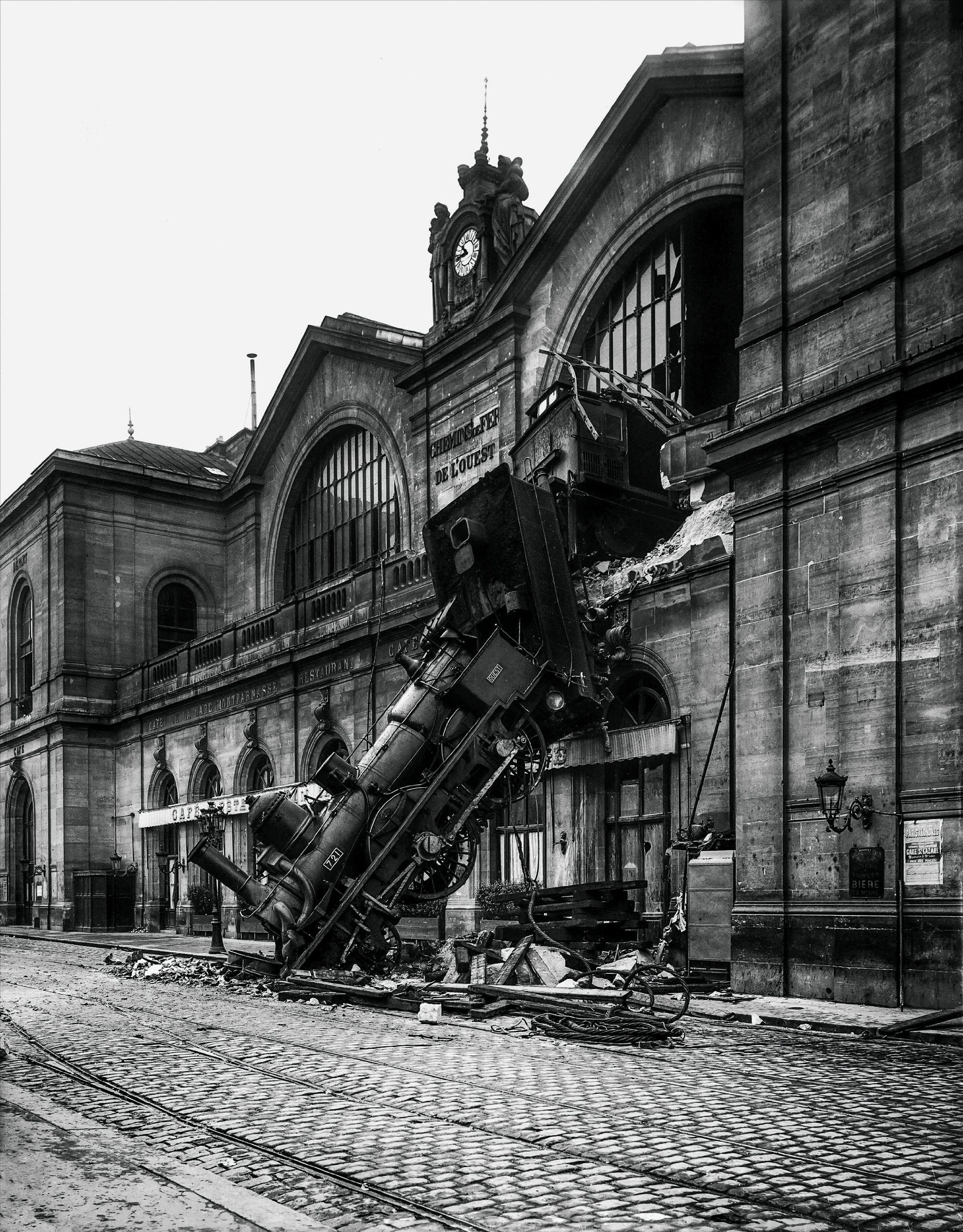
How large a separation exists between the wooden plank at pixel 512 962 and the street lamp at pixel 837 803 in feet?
13.4

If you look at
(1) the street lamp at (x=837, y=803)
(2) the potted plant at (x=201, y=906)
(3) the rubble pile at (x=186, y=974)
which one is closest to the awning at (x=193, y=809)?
(2) the potted plant at (x=201, y=906)

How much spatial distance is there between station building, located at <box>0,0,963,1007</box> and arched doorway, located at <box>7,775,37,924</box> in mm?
11680

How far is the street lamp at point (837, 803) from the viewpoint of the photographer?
15.3 m

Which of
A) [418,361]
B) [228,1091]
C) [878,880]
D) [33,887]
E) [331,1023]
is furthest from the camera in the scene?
[33,887]

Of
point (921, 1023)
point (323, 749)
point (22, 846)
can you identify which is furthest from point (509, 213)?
point (22, 846)

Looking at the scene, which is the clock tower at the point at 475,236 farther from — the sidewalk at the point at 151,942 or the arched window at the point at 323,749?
the sidewalk at the point at 151,942

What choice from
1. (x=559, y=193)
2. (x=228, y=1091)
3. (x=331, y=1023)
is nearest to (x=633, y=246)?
(x=559, y=193)

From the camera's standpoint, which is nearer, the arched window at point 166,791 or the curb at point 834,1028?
the curb at point 834,1028

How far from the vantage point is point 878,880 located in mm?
15055

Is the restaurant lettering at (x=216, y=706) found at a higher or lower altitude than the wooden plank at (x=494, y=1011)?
higher

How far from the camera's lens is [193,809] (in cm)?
3575

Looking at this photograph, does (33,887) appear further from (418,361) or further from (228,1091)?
(228,1091)

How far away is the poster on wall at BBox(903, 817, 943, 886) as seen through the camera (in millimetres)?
14594

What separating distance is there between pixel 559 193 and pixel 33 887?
103 ft
